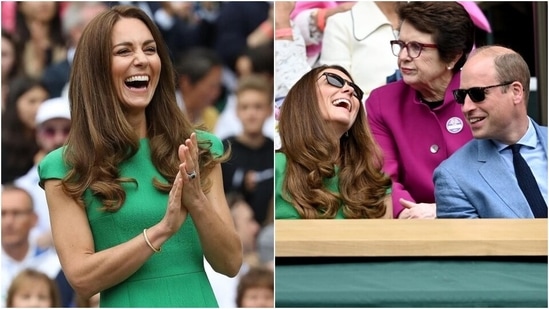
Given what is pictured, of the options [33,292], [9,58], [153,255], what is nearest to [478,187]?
[153,255]

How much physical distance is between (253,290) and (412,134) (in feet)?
2.81

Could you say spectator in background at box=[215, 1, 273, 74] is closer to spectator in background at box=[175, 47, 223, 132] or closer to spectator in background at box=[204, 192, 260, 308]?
spectator in background at box=[175, 47, 223, 132]

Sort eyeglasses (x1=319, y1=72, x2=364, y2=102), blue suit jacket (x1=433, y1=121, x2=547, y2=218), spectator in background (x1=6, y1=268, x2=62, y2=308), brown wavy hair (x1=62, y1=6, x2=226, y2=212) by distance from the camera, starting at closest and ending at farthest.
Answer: brown wavy hair (x1=62, y1=6, x2=226, y2=212) → blue suit jacket (x1=433, y1=121, x2=547, y2=218) → eyeglasses (x1=319, y1=72, x2=364, y2=102) → spectator in background (x1=6, y1=268, x2=62, y2=308)

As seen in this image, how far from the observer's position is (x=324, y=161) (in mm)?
2867

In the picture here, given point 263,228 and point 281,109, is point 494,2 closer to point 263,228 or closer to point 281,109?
point 281,109

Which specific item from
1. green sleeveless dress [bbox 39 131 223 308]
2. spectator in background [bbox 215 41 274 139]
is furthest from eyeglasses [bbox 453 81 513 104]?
green sleeveless dress [bbox 39 131 223 308]

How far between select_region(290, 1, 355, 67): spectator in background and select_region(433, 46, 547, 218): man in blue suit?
483 millimetres

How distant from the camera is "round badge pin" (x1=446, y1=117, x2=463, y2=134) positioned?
2883 millimetres

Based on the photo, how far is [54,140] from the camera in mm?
3277

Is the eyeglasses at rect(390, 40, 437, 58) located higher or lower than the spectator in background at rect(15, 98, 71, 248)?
higher

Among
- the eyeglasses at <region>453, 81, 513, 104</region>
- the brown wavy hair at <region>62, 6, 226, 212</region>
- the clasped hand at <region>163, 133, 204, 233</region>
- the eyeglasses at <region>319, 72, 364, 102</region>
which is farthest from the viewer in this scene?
the eyeglasses at <region>319, 72, 364, 102</region>

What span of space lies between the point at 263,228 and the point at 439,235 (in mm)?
983

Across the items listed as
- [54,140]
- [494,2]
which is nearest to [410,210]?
[494,2]

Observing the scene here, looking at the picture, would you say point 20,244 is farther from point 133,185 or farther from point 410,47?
point 410,47
